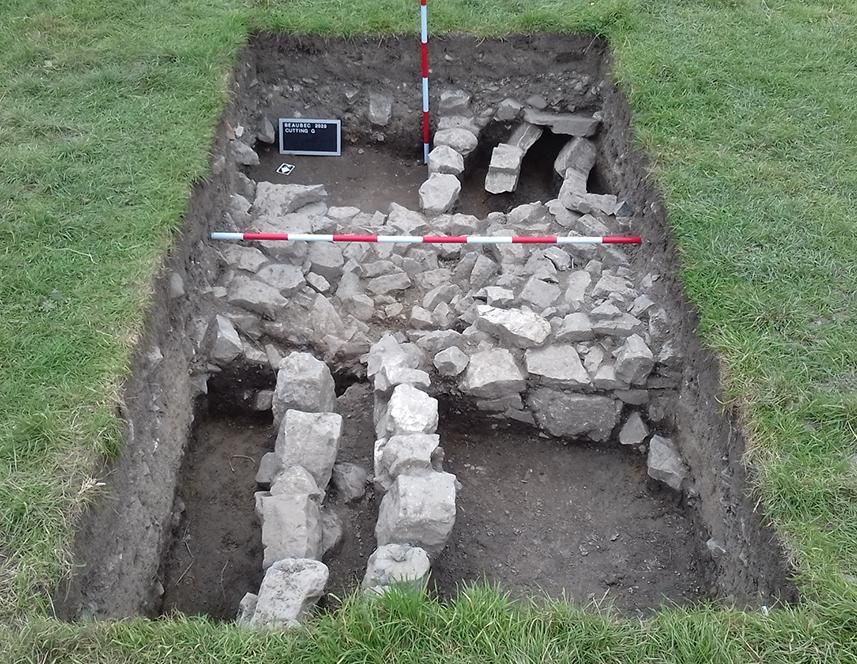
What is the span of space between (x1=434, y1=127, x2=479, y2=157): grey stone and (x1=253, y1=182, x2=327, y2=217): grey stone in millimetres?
1244

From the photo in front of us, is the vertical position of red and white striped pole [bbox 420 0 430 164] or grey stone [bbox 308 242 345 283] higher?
red and white striped pole [bbox 420 0 430 164]

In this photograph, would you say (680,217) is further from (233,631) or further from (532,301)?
(233,631)

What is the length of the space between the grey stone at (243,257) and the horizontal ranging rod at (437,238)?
7 cm

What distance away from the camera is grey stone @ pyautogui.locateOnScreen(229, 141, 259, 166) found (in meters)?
5.94

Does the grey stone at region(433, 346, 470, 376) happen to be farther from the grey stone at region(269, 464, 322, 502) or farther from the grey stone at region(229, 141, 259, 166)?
the grey stone at region(229, 141, 259, 166)

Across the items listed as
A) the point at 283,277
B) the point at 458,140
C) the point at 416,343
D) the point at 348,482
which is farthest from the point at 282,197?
the point at 348,482

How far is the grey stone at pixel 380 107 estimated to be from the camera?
6.78 metres

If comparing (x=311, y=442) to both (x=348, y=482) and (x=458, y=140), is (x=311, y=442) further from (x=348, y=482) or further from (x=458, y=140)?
(x=458, y=140)

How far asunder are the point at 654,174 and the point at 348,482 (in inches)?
114

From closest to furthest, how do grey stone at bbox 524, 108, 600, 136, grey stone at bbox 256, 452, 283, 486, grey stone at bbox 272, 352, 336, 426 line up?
grey stone at bbox 256, 452, 283, 486 < grey stone at bbox 272, 352, 336, 426 < grey stone at bbox 524, 108, 600, 136

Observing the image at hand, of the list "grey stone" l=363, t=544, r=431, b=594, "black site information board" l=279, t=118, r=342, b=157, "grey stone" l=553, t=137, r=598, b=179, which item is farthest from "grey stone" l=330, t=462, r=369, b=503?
"black site information board" l=279, t=118, r=342, b=157

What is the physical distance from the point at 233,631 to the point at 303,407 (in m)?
1.61

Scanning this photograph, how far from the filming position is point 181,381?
450cm

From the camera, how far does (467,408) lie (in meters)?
4.70
